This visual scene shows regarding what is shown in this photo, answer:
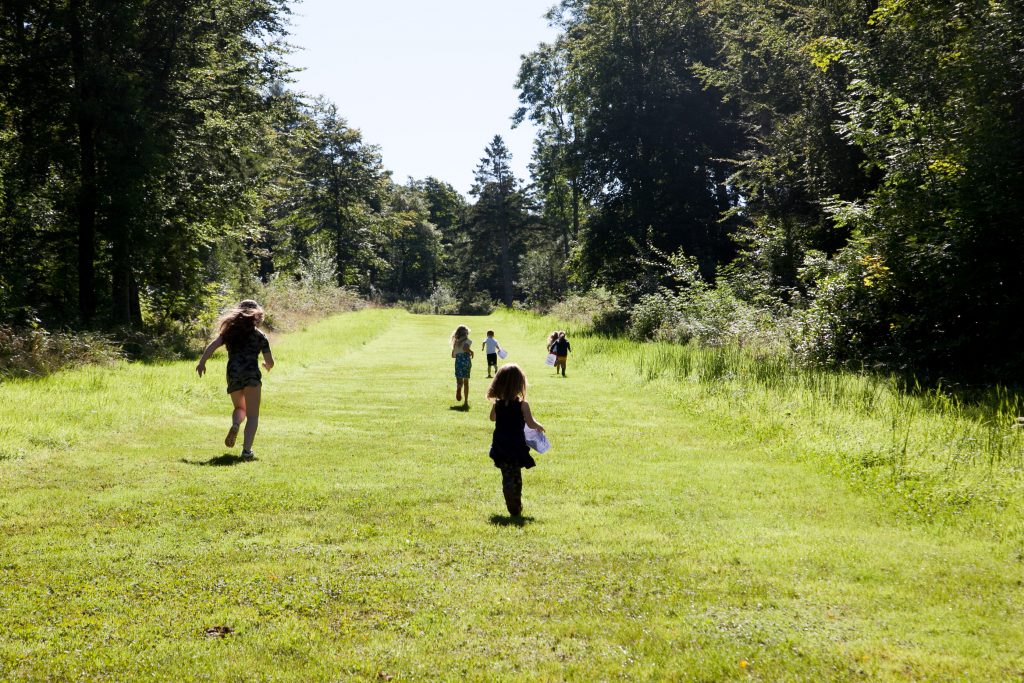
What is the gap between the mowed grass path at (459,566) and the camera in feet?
15.0

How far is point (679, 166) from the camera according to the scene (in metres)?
39.5

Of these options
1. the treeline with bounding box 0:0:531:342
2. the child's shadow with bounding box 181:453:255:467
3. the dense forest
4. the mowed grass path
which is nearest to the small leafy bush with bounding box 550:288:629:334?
the dense forest

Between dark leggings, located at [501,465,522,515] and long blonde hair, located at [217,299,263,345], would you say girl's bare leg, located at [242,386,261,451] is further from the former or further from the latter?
dark leggings, located at [501,465,522,515]

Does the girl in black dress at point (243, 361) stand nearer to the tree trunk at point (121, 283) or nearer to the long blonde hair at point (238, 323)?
the long blonde hair at point (238, 323)

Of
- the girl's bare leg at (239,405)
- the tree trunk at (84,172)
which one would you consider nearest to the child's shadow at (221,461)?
the girl's bare leg at (239,405)

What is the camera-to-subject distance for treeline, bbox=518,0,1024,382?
16.0 meters

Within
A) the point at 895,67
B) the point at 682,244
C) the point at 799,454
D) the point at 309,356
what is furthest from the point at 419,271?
the point at 799,454

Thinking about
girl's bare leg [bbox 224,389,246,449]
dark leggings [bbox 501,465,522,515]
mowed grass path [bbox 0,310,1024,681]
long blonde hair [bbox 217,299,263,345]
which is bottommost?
mowed grass path [bbox 0,310,1024,681]

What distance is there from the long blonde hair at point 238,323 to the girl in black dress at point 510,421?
13.7 ft

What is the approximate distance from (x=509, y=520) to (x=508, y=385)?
4.87 ft

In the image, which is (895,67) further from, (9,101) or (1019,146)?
(9,101)

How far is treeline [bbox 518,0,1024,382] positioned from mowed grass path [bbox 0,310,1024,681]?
8463 millimetres

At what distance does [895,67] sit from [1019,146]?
3.82 meters

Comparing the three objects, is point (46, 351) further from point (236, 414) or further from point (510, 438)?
point (510, 438)
